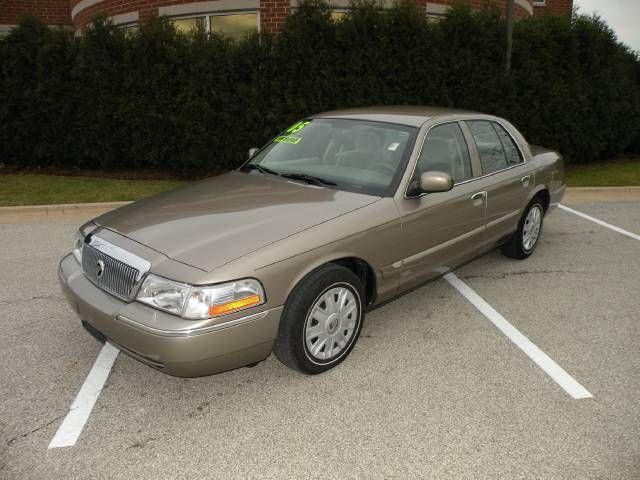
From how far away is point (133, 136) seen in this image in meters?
9.84

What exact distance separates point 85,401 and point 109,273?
0.78 metres

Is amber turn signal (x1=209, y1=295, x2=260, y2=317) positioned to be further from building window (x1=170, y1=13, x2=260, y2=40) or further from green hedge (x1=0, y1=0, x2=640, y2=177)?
building window (x1=170, y1=13, x2=260, y2=40)

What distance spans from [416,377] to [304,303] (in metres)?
0.92

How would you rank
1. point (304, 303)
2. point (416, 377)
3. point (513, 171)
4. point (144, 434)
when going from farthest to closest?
1. point (513, 171)
2. point (416, 377)
3. point (304, 303)
4. point (144, 434)

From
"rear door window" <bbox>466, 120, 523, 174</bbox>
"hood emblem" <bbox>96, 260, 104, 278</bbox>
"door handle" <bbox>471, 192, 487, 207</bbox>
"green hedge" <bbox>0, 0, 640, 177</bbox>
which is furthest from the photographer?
"green hedge" <bbox>0, 0, 640, 177</bbox>

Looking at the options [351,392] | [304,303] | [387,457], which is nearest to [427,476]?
[387,457]

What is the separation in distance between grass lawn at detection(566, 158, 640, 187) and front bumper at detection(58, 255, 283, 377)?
322 inches

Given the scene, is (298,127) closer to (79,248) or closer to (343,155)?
(343,155)

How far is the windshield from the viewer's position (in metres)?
4.04

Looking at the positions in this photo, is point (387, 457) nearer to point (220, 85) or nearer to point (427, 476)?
point (427, 476)

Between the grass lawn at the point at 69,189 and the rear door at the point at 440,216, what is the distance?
18.4ft

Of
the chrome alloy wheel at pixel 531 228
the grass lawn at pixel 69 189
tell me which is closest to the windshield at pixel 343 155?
the chrome alloy wheel at pixel 531 228

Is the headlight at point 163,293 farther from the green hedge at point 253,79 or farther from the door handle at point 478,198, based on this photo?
the green hedge at point 253,79

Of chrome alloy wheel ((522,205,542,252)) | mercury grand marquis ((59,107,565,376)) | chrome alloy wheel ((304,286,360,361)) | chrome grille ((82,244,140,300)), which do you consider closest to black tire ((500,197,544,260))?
chrome alloy wheel ((522,205,542,252))
